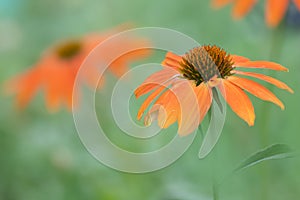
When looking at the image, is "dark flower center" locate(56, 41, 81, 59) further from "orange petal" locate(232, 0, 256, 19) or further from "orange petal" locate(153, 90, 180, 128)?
"orange petal" locate(153, 90, 180, 128)

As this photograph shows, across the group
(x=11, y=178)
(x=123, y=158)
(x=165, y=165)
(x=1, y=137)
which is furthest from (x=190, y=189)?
(x=1, y=137)

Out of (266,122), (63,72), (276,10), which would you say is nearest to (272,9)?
(276,10)

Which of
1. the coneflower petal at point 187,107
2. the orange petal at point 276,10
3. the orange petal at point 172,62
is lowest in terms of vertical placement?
the coneflower petal at point 187,107

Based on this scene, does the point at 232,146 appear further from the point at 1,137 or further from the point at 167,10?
the point at 167,10

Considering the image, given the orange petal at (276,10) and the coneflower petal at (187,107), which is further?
the orange petal at (276,10)

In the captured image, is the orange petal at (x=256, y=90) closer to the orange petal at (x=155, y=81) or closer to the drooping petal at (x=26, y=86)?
the orange petal at (x=155, y=81)

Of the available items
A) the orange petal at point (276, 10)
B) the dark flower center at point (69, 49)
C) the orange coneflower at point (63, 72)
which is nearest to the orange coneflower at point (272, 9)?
the orange petal at point (276, 10)
